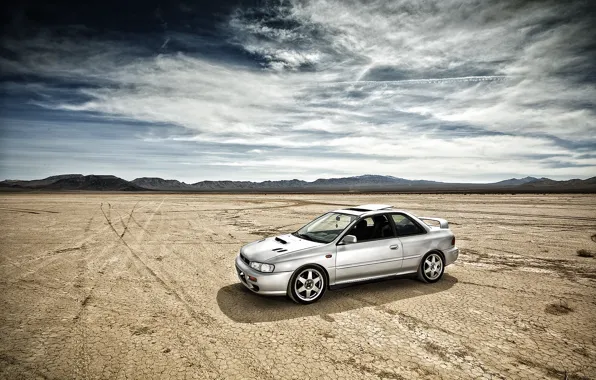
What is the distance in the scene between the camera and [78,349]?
3.95 m

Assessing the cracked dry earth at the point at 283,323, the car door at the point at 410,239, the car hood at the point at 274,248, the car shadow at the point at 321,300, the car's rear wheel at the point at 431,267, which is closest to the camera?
the cracked dry earth at the point at 283,323

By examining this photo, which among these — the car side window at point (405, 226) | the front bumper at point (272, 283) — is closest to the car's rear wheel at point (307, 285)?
the front bumper at point (272, 283)

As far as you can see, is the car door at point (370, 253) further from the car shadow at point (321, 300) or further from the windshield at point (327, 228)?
the car shadow at point (321, 300)

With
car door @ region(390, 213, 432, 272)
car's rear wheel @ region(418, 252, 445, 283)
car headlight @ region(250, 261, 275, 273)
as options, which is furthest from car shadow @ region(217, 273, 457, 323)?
car headlight @ region(250, 261, 275, 273)

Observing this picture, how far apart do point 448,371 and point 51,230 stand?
15444 millimetres

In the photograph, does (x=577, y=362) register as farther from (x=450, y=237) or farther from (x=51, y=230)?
(x=51, y=230)

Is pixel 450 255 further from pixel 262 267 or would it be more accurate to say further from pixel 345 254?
pixel 262 267

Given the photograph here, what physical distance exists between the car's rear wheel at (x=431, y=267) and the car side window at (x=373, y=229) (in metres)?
0.99

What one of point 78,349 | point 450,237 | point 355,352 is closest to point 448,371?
point 355,352

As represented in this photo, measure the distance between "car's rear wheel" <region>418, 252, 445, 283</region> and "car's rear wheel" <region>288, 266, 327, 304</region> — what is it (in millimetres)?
2260

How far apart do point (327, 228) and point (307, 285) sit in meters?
→ 1.46

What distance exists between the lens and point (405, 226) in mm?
6359

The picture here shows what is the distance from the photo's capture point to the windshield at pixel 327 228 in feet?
19.5

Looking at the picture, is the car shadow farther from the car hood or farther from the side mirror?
the side mirror
